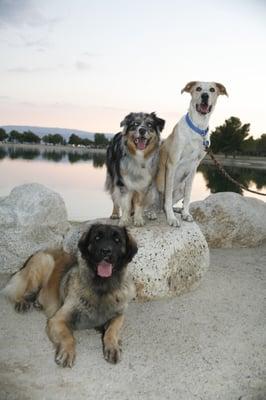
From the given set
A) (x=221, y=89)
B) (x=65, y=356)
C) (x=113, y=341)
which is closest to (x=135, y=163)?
(x=221, y=89)

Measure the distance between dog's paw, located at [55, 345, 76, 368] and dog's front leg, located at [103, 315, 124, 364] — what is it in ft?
1.19

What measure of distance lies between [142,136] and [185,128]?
2.43 feet

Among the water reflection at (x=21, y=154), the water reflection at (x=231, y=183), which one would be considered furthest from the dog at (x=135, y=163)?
the water reflection at (x=21, y=154)

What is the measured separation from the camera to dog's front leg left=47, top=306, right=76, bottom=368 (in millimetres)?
4437

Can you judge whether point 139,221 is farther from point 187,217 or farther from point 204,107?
point 204,107

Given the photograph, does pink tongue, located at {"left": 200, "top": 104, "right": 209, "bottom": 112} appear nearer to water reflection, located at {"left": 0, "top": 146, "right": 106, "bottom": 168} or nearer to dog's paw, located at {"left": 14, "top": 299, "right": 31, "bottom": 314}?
dog's paw, located at {"left": 14, "top": 299, "right": 31, "bottom": 314}

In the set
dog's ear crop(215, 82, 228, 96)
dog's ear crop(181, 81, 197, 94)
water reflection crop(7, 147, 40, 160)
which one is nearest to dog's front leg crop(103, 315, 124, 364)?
dog's ear crop(181, 81, 197, 94)

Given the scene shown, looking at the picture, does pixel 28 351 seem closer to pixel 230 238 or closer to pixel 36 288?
pixel 36 288

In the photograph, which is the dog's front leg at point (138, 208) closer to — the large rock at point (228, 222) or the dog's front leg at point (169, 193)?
the dog's front leg at point (169, 193)

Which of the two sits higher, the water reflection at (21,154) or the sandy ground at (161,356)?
the sandy ground at (161,356)

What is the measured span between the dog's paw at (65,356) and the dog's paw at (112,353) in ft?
1.13

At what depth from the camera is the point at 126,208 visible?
6742mm

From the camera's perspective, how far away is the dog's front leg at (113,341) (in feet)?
15.0

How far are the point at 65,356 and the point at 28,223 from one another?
3.66 meters
